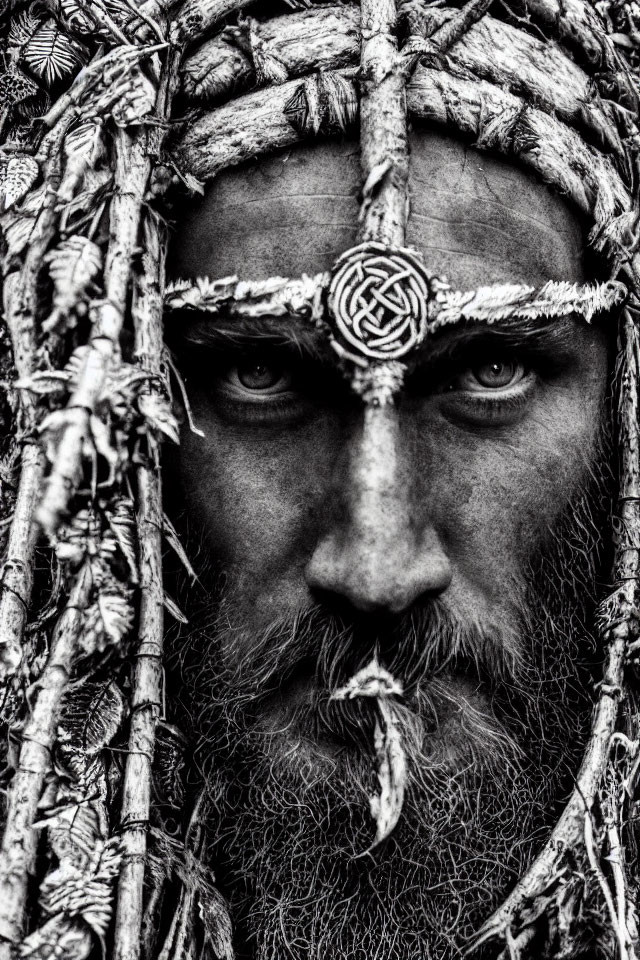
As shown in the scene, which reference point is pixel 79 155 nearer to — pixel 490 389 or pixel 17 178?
pixel 17 178

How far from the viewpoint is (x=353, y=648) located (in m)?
1.72

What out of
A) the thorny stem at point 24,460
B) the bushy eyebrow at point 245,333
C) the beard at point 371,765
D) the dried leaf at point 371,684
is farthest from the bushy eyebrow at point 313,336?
the dried leaf at point 371,684

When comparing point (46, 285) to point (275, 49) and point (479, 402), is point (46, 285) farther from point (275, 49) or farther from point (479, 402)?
point (479, 402)

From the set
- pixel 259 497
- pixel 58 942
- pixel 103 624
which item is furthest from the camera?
pixel 259 497

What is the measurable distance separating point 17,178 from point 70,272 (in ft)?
0.83

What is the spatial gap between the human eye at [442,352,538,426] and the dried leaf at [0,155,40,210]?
30.0 inches

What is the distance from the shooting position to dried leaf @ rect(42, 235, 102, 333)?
5.32ft

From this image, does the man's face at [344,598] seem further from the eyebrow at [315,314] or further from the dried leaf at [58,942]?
the dried leaf at [58,942]

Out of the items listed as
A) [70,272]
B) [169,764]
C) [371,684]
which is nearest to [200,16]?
[70,272]

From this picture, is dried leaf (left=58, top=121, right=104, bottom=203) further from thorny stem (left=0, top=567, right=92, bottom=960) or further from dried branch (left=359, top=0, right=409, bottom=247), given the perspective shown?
thorny stem (left=0, top=567, right=92, bottom=960)

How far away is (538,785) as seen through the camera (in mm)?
1843

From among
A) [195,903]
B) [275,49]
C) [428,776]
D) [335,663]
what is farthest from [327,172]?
[195,903]

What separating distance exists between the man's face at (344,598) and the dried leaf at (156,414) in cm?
21

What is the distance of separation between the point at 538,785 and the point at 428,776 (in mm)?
227
